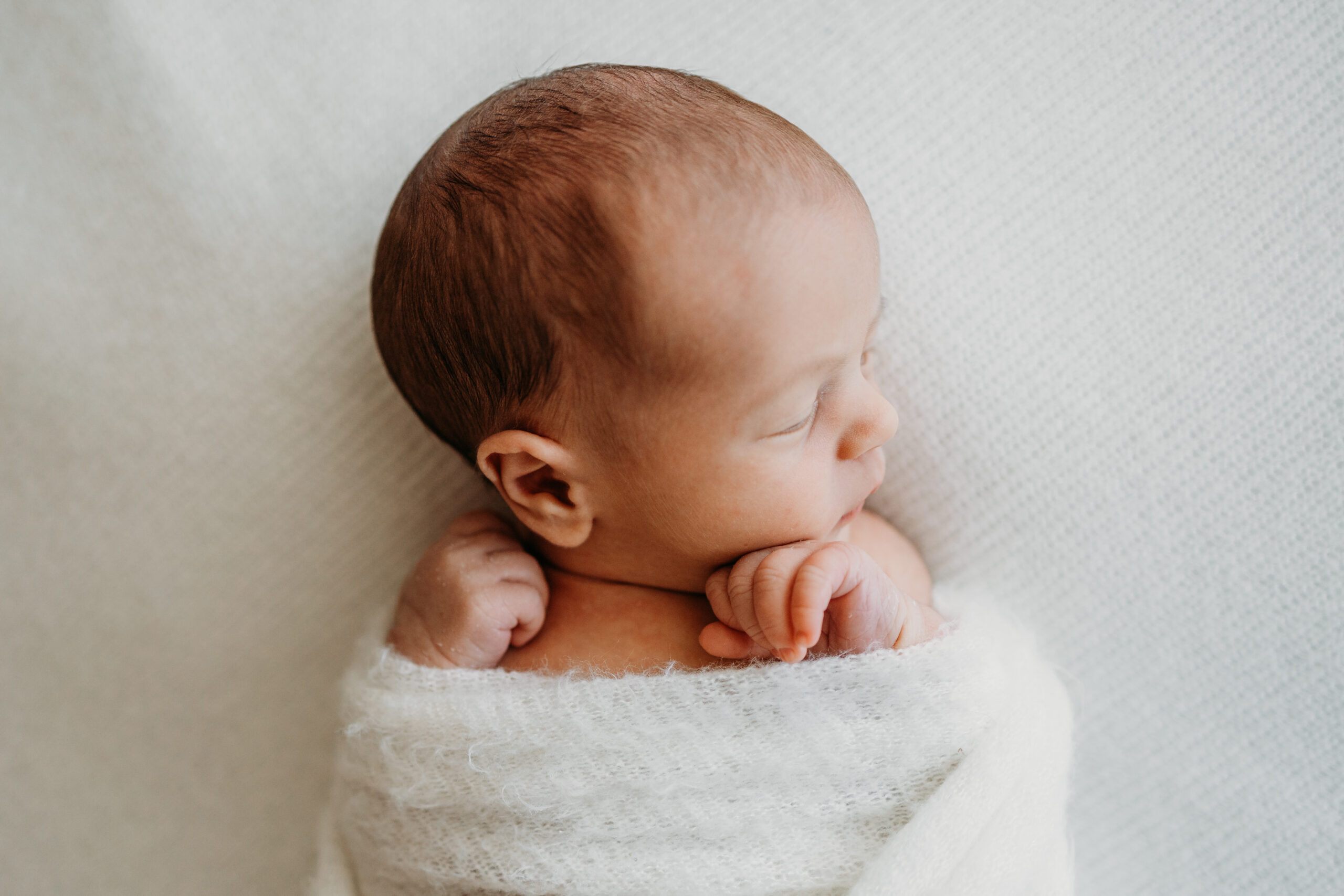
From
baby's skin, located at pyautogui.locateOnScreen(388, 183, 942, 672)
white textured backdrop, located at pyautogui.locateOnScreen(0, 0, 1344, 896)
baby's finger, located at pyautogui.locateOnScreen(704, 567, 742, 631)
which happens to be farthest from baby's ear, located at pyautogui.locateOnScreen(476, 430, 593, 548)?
white textured backdrop, located at pyautogui.locateOnScreen(0, 0, 1344, 896)

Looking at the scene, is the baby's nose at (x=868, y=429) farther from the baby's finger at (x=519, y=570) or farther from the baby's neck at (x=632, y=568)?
the baby's finger at (x=519, y=570)

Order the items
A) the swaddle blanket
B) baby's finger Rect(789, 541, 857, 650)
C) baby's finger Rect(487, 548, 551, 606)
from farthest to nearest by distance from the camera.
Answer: baby's finger Rect(487, 548, 551, 606) < the swaddle blanket < baby's finger Rect(789, 541, 857, 650)

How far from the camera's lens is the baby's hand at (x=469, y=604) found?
0.90 meters

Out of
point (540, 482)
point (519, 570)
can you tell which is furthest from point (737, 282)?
point (519, 570)

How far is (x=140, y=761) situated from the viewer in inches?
45.1

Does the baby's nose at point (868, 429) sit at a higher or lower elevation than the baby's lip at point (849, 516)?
higher

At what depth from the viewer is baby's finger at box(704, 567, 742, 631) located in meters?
0.84

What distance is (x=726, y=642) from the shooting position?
Answer: 84 cm

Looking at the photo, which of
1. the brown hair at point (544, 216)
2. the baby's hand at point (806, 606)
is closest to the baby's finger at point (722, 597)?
the baby's hand at point (806, 606)

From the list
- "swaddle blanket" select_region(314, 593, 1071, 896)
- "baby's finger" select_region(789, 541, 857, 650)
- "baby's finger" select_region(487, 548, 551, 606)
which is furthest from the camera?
"baby's finger" select_region(487, 548, 551, 606)

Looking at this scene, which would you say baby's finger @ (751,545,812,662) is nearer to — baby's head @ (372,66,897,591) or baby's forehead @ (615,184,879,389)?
baby's head @ (372,66,897,591)

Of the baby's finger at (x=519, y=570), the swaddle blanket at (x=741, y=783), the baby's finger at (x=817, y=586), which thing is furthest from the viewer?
the baby's finger at (x=519, y=570)

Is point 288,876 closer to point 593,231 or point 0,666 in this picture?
point 0,666

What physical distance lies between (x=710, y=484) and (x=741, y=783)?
297mm
